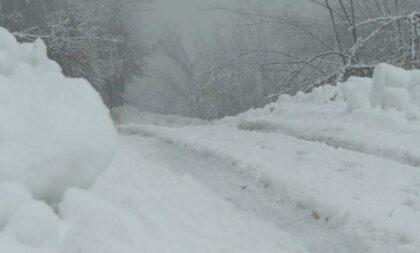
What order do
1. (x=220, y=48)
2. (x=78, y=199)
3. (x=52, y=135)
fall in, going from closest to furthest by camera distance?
(x=78, y=199), (x=52, y=135), (x=220, y=48)

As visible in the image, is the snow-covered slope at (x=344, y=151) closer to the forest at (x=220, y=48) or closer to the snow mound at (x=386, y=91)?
the snow mound at (x=386, y=91)

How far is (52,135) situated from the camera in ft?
12.8

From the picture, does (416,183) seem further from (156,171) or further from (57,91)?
(57,91)

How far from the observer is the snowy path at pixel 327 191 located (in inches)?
198

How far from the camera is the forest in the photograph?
15.7 m

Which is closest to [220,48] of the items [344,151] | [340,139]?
[340,139]

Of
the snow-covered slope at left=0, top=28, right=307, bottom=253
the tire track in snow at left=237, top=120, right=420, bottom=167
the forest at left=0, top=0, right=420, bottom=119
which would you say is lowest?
the forest at left=0, top=0, right=420, bottom=119

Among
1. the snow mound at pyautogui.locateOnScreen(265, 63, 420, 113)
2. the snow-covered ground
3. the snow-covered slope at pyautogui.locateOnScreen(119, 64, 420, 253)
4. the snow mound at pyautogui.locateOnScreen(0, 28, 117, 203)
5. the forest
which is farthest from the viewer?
the forest

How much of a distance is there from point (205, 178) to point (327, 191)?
175cm

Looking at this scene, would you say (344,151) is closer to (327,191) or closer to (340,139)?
(340,139)

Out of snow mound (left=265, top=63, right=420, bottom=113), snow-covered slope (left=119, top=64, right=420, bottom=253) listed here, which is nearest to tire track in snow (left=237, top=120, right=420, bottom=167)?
snow-covered slope (left=119, top=64, right=420, bottom=253)

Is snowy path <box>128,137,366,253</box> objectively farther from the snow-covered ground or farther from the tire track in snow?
the tire track in snow

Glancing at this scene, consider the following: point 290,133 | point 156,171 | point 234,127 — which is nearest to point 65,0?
point 234,127

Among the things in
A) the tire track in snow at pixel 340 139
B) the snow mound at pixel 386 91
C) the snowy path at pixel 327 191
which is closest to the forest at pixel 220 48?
the snow mound at pixel 386 91
